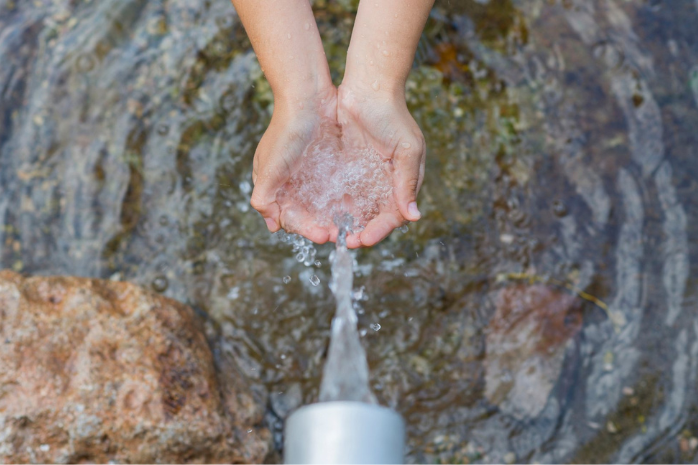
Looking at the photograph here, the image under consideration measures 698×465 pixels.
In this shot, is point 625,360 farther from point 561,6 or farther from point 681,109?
point 561,6

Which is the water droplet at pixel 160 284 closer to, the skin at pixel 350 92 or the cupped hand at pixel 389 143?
the skin at pixel 350 92

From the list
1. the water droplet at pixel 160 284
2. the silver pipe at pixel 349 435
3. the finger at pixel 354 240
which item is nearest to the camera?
the silver pipe at pixel 349 435

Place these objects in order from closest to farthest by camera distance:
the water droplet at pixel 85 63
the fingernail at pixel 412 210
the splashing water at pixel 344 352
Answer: the fingernail at pixel 412 210 → the splashing water at pixel 344 352 → the water droplet at pixel 85 63

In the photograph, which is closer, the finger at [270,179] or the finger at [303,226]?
the finger at [270,179]

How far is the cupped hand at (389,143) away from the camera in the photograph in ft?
7.00

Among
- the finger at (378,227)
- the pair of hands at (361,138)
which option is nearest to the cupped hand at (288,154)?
the pair of hands at (361,138)

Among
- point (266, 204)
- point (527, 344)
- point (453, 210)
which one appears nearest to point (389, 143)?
point (266, 204)

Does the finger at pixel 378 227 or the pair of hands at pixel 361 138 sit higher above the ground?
the pair of hands at pixel 361 138

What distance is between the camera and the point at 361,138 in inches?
91.5

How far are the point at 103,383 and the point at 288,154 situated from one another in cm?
119

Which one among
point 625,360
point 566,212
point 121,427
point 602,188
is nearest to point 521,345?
point 625,360

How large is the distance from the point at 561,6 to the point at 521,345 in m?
2.02

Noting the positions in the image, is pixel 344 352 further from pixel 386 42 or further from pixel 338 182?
pixel 386 42

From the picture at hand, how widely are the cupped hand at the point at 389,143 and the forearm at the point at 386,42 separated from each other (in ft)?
0.16
